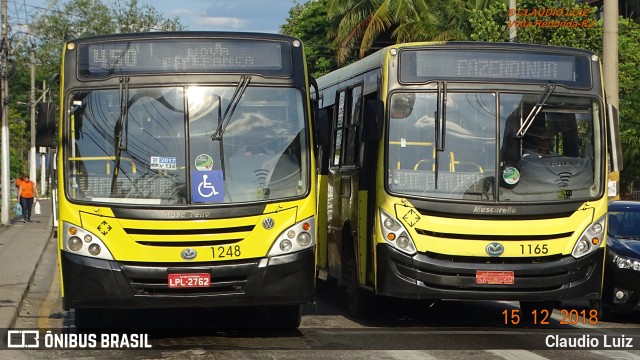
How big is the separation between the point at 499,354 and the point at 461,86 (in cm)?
333

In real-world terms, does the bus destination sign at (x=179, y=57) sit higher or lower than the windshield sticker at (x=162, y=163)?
higher

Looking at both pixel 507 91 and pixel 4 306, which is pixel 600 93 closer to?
pixel 507 91

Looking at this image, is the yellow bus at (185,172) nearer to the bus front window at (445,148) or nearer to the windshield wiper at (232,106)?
the windshield wiper at (232,106)

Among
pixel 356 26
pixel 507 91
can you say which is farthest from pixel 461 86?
pixel 356 26

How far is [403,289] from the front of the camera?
12.5 meters

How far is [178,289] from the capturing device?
11.4 metres

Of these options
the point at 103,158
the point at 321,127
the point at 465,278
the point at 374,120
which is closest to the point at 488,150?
the point at 374,120

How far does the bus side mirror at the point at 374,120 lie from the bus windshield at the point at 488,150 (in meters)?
0.15

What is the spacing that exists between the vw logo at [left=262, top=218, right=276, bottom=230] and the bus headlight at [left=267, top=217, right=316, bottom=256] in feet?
0.41

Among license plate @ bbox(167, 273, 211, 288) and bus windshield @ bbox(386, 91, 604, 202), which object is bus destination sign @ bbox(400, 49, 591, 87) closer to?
bus windshield @ bbox(386, 91, 604, 202)

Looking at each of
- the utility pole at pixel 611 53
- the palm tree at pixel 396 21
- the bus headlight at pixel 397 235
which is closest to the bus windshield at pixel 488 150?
the bus headlight at pixel 397 235

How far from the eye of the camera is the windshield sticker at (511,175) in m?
12.7

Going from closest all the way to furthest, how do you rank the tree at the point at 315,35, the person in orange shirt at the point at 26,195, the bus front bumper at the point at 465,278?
1. the bus front bumper at the point at 465,278
2. the person in orange shirt at the point at 26,195
3. the tree at the point at 315,35

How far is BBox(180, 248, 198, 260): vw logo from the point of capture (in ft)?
37.2
